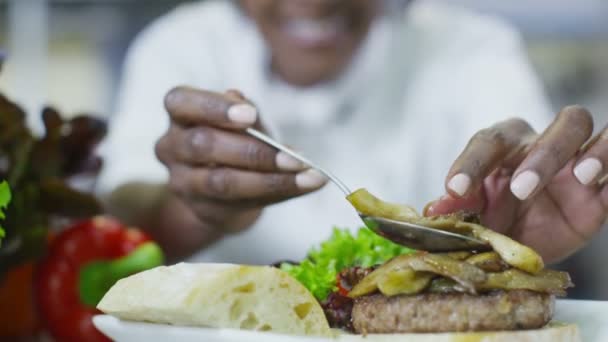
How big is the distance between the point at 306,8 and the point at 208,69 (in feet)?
1.45

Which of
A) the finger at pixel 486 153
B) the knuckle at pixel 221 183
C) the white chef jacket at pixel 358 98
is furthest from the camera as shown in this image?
the white chef jacket at pixel 358 98

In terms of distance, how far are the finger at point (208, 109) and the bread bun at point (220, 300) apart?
0.46 meters

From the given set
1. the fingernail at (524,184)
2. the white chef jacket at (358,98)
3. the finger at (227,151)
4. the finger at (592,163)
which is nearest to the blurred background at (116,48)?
the white chef jacket at (358,98)

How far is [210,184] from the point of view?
5.51ft

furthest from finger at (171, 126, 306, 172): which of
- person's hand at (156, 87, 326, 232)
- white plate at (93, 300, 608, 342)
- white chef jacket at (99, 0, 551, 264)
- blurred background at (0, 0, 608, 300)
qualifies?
blurred background at (0, 0, 608, 300)

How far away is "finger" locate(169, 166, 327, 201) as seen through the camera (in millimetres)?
1529

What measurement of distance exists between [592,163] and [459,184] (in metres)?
0.22

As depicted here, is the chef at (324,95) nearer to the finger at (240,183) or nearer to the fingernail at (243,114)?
the finger at (240,183)

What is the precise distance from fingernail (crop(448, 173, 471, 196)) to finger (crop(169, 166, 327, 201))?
365mm

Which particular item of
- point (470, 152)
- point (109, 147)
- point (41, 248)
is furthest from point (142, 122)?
point (470, 152)

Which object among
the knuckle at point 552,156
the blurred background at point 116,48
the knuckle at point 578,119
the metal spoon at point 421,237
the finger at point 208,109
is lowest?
the blurred background at point 116,48

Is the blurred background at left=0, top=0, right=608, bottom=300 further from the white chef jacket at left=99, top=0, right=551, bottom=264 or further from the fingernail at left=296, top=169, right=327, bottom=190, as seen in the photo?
the fingernail at left=296, top=169, right=327, bottom=190

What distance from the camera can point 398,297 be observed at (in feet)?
3.39

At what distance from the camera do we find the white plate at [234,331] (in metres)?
0.95
